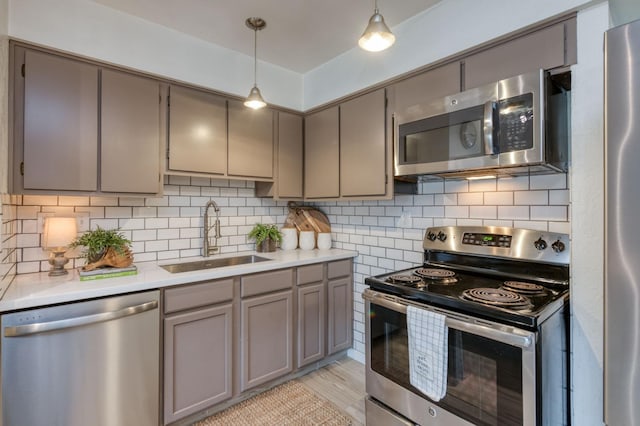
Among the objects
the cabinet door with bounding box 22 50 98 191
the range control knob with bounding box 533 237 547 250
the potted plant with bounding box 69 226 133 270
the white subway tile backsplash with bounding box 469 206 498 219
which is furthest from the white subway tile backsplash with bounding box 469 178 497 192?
the cabinet door with bounding box 22 50 98 191

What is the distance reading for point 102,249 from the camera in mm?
1895

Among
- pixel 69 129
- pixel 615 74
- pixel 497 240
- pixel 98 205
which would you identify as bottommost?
pixel 497 240

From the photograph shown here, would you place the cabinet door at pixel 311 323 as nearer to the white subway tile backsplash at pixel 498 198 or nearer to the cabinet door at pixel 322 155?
the cabinet door at pixel 322 155

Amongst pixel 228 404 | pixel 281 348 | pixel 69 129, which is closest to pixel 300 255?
pixel 281 348

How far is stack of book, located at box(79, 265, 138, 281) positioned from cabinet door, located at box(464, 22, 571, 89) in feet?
7.26

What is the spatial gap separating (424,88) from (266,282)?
1.64 m

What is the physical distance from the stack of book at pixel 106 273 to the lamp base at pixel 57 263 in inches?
7.0

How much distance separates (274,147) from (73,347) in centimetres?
188

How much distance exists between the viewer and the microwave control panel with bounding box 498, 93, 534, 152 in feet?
4.85

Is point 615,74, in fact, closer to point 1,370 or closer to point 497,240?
point 497,240

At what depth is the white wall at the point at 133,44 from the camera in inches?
67.9

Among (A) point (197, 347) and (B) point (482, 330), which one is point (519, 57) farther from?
(A) point (197, 347)

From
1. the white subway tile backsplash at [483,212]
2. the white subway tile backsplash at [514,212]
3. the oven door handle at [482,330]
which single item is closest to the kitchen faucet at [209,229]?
the oven door handle at [482,330]

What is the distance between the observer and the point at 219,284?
202 cm
